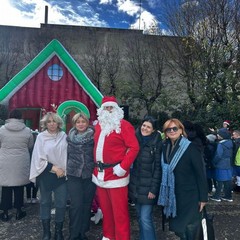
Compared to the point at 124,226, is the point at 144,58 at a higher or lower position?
higher

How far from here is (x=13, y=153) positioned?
4133mm

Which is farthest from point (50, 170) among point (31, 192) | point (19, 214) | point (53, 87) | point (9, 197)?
point (53, 87)

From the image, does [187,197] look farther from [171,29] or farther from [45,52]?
[171,29]

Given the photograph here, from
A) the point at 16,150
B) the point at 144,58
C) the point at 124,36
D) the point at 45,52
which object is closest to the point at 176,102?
the point at 144,58

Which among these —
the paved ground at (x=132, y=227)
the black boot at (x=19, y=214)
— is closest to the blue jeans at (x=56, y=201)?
the paved ground at (x=132, y=227)

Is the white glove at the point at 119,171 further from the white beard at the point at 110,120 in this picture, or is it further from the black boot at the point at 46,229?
the black boot at the point at 46,229

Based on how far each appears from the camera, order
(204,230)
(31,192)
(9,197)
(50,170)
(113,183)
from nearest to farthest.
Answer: (204,230) → (113,183) → (50,170) → (9,197) → (31,192)

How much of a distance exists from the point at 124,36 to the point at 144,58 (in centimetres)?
297

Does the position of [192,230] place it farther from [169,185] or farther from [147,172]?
[147,172]

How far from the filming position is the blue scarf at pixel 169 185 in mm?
2820

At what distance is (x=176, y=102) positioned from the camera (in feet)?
45.5

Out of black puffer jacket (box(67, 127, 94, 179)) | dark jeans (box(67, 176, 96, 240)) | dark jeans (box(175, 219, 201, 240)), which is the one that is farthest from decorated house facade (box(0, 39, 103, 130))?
dark jeans (box(175, 219, 201, 240))

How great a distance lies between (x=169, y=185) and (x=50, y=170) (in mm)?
1536

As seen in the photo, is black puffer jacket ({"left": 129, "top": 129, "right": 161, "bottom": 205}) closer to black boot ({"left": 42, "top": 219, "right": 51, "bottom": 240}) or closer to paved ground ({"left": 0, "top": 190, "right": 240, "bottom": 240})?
paved ground ({"left": 0, "top": 190, "right": 240, "bottom": 240})
